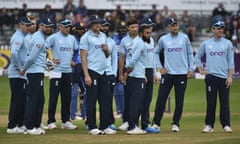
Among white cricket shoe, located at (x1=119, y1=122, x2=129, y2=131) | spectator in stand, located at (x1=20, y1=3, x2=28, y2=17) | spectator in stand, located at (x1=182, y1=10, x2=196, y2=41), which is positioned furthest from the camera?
spectator in stand, located at (x1=182, y1=10, x2=196, y2=41)

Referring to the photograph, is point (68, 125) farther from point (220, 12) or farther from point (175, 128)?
point (220, 12)

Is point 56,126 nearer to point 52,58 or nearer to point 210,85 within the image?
point 52,58

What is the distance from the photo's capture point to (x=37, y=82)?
654 inches

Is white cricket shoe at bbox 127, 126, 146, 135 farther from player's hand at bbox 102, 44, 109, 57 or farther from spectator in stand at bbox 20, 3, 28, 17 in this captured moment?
spectator in stand at bbox 20, 3, 28, 17

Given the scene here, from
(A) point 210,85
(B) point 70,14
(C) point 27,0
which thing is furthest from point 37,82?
(C) point 27,0

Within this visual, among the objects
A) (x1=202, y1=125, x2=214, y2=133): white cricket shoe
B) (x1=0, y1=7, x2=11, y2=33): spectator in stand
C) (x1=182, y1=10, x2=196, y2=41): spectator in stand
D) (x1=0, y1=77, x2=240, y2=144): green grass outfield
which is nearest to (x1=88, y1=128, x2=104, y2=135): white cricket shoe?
(x1=0, y1=77, x2=240, y2=144): green grass outfield

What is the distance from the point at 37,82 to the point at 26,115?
73 centimetres

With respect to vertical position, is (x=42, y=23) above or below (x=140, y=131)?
above

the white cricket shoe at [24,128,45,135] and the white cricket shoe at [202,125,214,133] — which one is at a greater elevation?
the white cricket shoe at [24,128,45,135]

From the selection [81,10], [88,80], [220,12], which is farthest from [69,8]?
[88,80]

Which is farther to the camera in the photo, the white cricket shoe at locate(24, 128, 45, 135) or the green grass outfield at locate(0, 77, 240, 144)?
the white cricket shoe at locate(24, 128, 45, 135)

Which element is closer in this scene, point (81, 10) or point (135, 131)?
point (135, 131)

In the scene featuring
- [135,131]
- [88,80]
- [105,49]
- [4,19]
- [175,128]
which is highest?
[105,49]

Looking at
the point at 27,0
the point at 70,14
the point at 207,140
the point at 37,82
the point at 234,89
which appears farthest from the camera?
the point at 27,0
